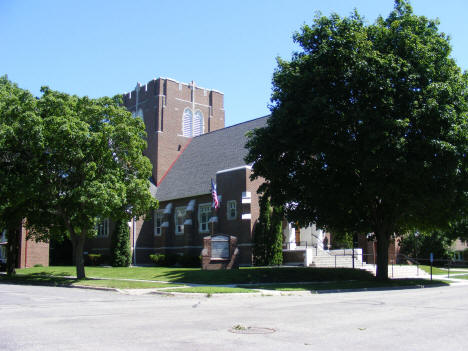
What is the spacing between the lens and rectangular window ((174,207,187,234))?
1578 inches

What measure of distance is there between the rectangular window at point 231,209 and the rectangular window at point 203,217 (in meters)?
2.81

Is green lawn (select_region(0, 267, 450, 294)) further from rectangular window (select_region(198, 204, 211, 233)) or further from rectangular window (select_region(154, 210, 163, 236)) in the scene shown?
rectangular window (select_region(154, 210, 163, 236))

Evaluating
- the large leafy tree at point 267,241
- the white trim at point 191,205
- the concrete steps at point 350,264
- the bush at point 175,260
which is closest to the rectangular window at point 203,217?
the white trim at point 191,205

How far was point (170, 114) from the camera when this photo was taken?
48.1 metres

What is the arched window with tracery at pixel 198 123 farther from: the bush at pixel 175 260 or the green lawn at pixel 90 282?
the green lawn at pixel 90 282

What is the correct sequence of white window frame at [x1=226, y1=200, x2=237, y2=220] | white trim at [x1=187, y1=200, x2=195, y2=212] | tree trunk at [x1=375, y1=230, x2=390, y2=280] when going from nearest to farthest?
tree trunk at [x1=375, y1=230, x2=390, y2=280] < white window frame at [x1=226, y1=200, x2=237, y2=220] < white trim at [x1=187, y1=200, x2=195, y2=212]

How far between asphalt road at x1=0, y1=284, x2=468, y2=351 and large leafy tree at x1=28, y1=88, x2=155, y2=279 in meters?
10.4

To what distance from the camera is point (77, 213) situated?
76.4 ft

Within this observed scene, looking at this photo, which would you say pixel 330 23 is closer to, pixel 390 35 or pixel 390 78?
pixel 390 35

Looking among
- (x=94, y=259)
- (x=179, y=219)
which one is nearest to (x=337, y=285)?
(x=179, y=219)

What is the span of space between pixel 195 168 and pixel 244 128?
5.65 metres

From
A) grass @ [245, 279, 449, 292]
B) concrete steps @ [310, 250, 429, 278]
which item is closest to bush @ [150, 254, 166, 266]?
concrete steps @ [310, 250, 429, 278]

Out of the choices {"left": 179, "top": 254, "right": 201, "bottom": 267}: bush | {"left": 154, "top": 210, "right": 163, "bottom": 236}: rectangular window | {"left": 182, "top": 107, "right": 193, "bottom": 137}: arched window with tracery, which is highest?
{"left": 182, "top": 107, "right": 193, "bottom": 137}: arched window with tracery

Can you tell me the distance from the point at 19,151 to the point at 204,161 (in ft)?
65.8
